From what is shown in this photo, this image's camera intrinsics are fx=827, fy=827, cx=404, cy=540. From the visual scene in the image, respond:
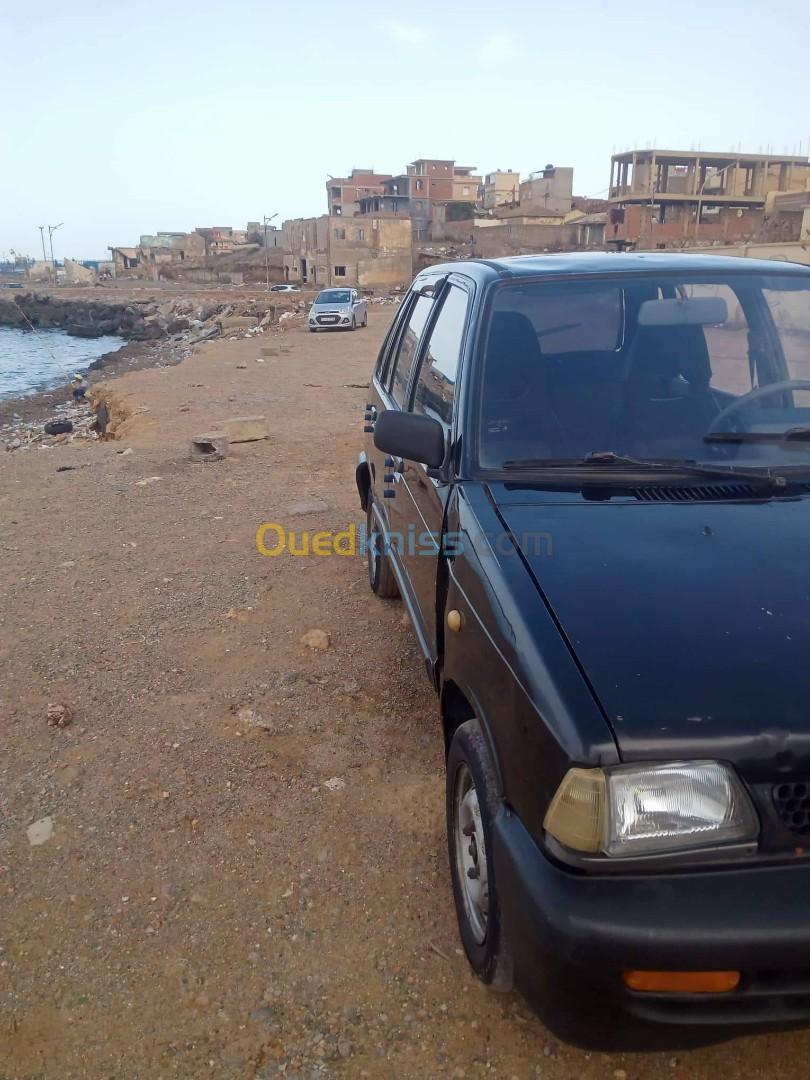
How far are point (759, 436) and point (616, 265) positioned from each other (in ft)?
3.13

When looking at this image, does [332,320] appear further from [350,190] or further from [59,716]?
[350,190]

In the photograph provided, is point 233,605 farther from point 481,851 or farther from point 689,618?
point 689,618

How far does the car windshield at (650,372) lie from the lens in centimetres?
287

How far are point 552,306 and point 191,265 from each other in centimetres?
8659

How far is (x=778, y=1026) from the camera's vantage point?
67.7 inches

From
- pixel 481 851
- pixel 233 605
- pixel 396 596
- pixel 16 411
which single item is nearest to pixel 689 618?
pixel 481 851

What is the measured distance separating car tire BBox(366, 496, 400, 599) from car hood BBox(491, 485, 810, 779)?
2.28 metres

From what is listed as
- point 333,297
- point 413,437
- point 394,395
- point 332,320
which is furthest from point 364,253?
point 413,437

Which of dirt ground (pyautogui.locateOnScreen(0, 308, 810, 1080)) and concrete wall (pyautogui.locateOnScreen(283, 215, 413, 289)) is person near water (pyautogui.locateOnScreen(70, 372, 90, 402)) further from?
concrete wall (pyautogui.locateOnScreen(283, 215, 413, 289))

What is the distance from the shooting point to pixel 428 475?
312 centimetres

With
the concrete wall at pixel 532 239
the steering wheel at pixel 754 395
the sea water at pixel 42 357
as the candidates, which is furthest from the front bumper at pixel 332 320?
the concrete wall at pixel 532 239

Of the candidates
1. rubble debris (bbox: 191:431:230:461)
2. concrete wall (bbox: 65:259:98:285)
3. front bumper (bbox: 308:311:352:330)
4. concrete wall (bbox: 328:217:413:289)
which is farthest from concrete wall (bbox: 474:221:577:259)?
rubble debris (bbox: 191:431:230:461)

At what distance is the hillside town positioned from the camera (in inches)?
1912

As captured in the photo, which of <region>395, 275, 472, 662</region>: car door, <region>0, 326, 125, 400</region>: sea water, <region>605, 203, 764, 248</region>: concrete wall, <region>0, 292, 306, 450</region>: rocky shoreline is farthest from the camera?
<region>605, 203, 764, 248</region>: concrete wall
